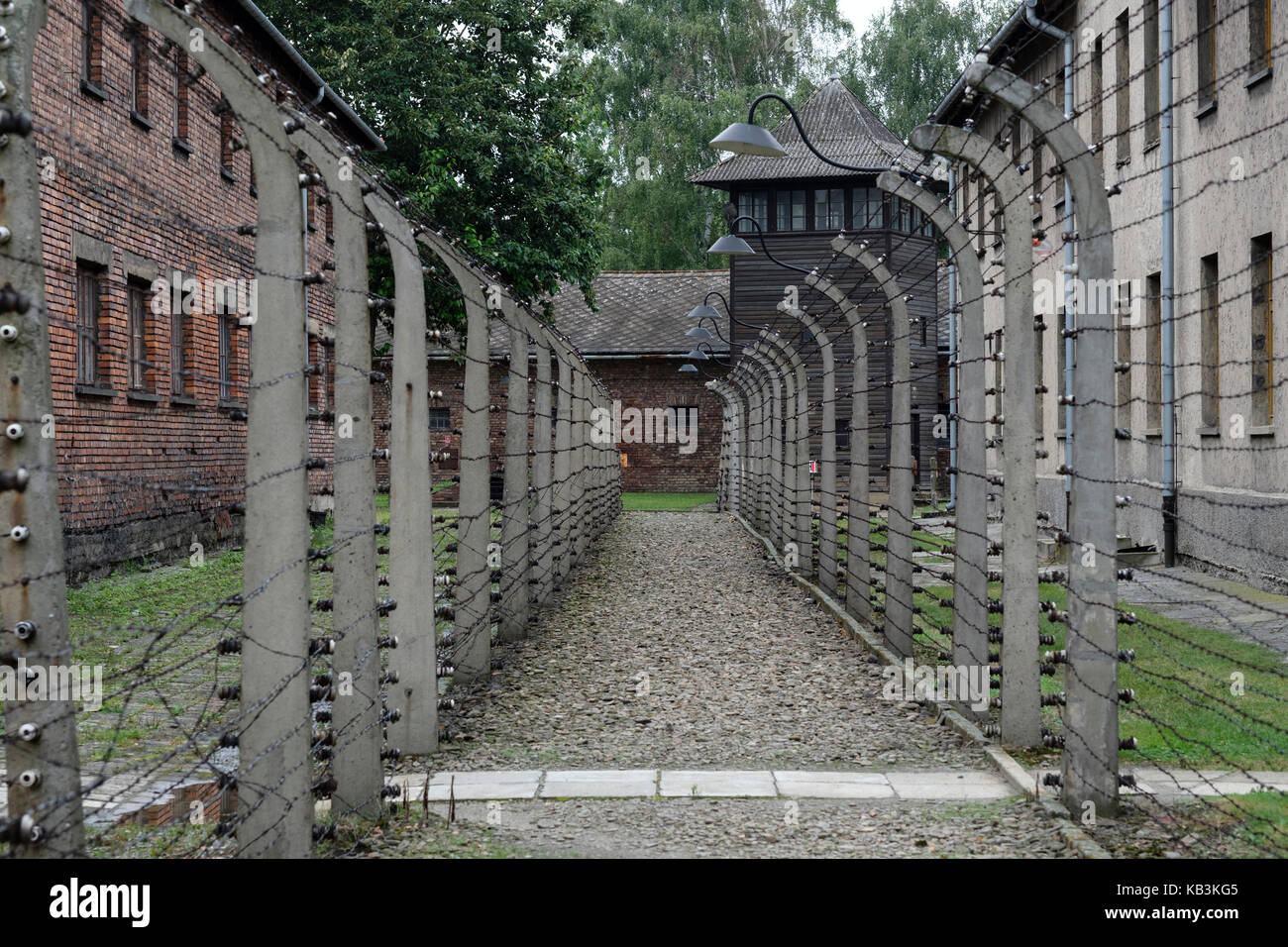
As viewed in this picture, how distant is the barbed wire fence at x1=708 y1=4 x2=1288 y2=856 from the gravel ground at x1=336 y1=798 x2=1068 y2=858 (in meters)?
0.41

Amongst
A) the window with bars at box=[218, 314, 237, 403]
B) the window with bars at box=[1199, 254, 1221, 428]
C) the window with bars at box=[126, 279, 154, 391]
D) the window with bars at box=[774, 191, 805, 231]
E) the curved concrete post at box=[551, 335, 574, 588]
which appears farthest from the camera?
the window with bars at box=[774, 191, 805, 231]

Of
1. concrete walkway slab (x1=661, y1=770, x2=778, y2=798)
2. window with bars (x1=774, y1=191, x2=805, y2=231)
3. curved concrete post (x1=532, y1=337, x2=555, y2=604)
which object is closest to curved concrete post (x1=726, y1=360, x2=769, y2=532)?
curved concrete post (x1=532, y1=337, x2=555, y2=604)

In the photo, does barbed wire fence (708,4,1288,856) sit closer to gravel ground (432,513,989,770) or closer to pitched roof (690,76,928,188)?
gravel ground (432,513,989,770)

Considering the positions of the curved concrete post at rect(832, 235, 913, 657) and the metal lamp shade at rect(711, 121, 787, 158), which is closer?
the curved concrete post at rect(832, 235, 913, 657)

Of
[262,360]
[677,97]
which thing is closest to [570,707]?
[262,360]

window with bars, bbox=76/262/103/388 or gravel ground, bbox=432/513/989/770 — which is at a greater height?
window with bars, bbox=76/262/103/388

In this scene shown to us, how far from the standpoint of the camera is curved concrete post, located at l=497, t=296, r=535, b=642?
11.1m

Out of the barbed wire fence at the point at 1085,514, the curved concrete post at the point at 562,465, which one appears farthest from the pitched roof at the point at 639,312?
the curved concrete post at the point at 562,465

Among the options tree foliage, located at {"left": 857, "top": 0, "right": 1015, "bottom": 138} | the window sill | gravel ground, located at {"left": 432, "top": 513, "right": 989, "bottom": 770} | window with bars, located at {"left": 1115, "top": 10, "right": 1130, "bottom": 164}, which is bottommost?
gravel ground, located at {"left": 432, "top": 513, "right": 989, "bottom": 770}

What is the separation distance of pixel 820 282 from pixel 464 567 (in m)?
4.75

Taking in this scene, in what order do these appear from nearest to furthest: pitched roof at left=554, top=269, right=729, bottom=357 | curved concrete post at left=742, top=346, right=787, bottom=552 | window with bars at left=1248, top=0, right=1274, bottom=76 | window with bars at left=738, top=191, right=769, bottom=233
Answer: window with bars at left=1248, top=0, right=1274, bottom=76 < curved concrete post at left=742, top=346, right=787, bottom=552 < window with bars at left=738, top=191, right=769, bottom=233 < pitched roof at left=554, top=269, right=729, bottom=357

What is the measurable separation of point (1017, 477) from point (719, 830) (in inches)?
100.0

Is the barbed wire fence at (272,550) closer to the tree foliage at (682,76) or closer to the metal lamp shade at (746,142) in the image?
the metal lamp shade at (746,142)

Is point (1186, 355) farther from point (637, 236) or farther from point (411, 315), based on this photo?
point (637, 236)
